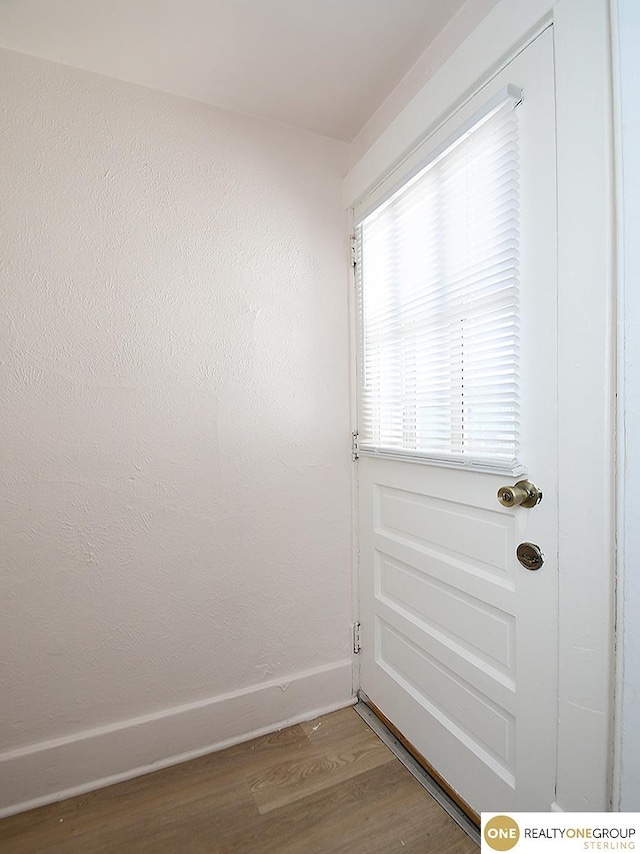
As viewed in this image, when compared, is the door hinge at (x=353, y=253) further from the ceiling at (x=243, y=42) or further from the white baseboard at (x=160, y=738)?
the white baseboard at (x=160, y=738)

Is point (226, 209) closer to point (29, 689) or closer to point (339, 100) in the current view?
point (339, 100)

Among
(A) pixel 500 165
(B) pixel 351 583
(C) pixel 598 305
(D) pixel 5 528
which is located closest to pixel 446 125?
(A) pixel 500 165

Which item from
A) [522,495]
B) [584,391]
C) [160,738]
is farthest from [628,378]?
[160,738]

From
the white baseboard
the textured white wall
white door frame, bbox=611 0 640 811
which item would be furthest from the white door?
the textured white wall

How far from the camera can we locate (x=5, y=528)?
1.45 metres

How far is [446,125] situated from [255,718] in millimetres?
2236

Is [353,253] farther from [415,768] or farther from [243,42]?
[415,768]

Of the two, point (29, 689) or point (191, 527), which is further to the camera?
point (191, 527)

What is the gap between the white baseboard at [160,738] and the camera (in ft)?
4.77

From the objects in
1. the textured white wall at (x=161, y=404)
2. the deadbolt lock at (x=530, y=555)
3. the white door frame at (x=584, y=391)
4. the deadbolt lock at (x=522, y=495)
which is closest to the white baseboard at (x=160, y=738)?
the textured white wall at (x=161, y=404)

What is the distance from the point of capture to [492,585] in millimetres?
1238

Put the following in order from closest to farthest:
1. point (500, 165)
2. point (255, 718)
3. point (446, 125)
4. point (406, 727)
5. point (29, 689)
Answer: point (500, 165) → point (446, 125) → point (29, 689) → point (406, 727) → point (255, 718)

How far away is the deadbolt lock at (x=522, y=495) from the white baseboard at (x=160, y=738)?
1265mm

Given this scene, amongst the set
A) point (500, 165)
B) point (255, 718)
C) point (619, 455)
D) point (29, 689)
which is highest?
point (500, 165)
